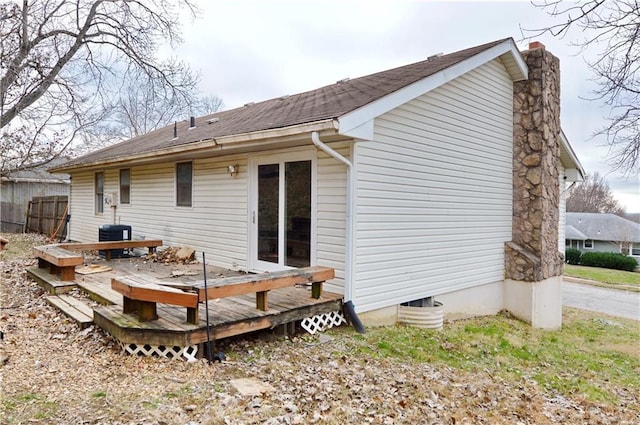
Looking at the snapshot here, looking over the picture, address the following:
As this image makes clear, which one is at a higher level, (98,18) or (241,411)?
(98,18)

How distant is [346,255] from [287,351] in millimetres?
1522

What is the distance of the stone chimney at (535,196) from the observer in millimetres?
8211

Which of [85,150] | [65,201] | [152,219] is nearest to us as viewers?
[152,219]

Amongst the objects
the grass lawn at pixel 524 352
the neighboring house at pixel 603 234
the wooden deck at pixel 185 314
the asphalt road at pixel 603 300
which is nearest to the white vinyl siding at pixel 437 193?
the grass lawn at pixel 524 352

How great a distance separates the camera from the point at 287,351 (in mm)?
4480

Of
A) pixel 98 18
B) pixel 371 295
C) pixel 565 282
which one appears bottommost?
pixel 565 282

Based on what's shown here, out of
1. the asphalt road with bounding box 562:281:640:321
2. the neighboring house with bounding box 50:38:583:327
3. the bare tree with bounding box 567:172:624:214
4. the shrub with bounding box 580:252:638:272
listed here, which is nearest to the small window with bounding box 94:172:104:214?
the neighboring house with bounding box 50:38:583:327

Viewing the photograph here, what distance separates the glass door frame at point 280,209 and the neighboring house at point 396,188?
0.07ft

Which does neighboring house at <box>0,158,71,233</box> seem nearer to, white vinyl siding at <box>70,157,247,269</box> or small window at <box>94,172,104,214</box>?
small window at <box>94,172,104,214</box>

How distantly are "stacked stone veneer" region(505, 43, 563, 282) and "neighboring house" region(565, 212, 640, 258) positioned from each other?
3016 cm

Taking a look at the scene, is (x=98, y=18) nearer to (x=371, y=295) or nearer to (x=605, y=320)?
(x=371, y=295)

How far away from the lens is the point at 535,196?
8297 millimetres

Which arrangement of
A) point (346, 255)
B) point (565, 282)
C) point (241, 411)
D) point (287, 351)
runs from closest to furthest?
point (241, 411) → point (287, 351) → point (346, 255) → point (565, 282)

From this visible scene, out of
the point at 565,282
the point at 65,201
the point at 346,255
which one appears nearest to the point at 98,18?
the point at 65,201
